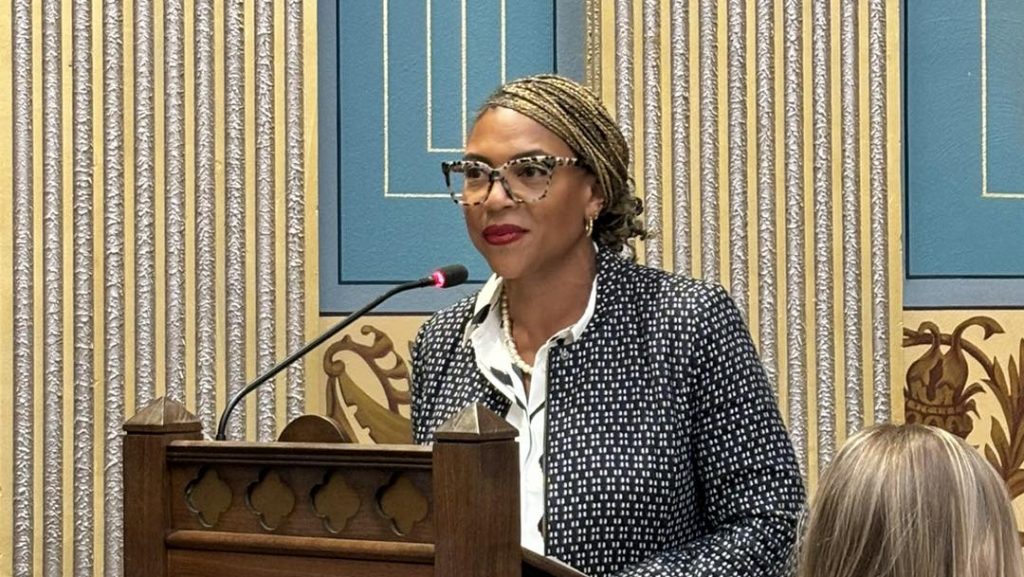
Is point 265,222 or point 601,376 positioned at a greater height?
point 265,222

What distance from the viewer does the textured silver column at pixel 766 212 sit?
334 centimetres

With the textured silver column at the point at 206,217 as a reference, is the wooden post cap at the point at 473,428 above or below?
below

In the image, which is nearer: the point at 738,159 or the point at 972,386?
the point at 738,159

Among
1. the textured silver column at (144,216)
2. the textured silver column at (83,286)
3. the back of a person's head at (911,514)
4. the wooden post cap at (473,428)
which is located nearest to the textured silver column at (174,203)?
the textured silver column at (144,216)

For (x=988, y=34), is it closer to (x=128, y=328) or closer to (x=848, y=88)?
(x=848, y=88)

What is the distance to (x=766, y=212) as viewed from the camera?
11.0 ft

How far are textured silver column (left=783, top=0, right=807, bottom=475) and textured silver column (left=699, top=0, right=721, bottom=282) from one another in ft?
0.47

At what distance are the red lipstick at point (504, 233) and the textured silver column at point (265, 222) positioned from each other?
1073mm

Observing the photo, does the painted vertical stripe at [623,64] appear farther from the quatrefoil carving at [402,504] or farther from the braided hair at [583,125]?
the quatrefoil carving at [402,504]

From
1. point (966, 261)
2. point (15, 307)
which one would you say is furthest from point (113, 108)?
point (966, 261)

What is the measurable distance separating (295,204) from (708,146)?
81 cm

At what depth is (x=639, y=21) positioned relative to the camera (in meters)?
3.33

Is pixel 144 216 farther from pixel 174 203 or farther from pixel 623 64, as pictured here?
pixel 623 64

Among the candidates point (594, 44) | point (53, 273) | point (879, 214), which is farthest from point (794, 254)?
point (53, 273)
